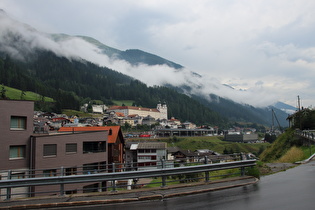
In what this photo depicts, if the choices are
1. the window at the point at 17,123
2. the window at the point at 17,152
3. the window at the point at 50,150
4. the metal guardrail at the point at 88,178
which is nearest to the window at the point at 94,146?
the window at the point at 50,150

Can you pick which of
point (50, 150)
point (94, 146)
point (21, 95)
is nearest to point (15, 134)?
point (50, 150)

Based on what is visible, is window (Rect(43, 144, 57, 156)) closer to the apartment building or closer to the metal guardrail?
the apartment building

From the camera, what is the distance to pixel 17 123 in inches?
1156

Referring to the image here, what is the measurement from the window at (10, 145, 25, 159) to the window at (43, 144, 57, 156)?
2.12 meters

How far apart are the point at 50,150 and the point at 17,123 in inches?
173

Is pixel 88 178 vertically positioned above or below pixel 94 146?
above

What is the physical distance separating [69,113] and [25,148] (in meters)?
147

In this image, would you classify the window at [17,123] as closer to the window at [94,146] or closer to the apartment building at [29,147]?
the apartment building at [29,147]

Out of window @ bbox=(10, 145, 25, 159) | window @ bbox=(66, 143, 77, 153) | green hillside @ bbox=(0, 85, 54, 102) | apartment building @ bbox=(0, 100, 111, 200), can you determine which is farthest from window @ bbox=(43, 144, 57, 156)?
green hillside @ bbox=(0, 85, 54, 102)

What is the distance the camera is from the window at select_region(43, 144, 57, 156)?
1184 inches

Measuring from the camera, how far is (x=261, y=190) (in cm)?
1001

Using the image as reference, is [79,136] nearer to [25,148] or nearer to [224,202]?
[25,148]

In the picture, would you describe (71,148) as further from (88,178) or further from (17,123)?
(88,178)

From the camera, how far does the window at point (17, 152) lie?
28.3 meters
